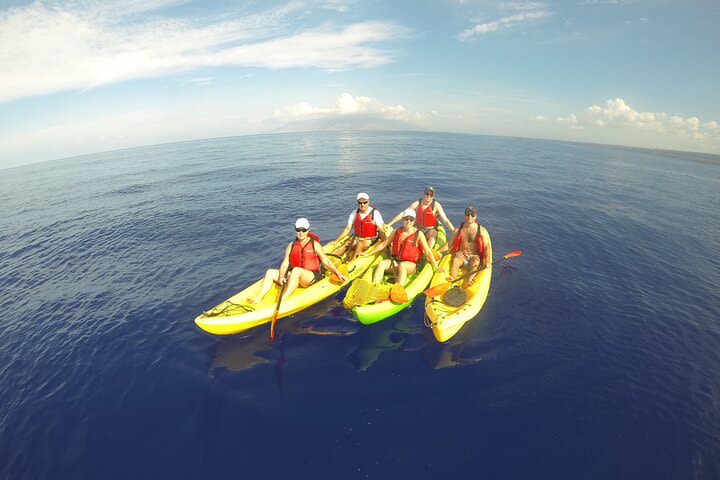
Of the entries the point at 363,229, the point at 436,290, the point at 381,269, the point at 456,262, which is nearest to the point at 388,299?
the point at 381,269

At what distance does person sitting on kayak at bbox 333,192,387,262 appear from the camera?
12.0 m

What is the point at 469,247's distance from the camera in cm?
1118

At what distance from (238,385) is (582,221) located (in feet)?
78.4

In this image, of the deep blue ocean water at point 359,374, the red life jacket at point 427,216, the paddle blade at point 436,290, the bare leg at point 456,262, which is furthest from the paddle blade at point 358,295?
the red life jacket at point 427,216

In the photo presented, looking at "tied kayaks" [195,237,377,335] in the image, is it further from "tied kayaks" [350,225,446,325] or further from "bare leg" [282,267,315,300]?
"tied kayaks" [350,225,446,325]

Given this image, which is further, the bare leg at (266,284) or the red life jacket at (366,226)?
the red life jacket at (366,226)

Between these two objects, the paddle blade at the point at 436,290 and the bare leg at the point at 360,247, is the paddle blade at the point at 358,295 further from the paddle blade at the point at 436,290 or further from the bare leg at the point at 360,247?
the bare leg at the point at 360,247

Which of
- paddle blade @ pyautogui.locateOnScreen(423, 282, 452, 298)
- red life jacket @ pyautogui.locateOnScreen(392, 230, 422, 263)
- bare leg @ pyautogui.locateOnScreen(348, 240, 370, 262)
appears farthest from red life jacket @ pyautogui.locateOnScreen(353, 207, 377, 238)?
paddle blade @ pyautogui.locateOnScreen(423, 282, 452, 298)

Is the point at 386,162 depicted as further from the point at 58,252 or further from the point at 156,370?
the point at 156,370

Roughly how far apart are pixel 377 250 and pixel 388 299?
2043 millimetres

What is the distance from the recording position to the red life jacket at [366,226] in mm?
12023

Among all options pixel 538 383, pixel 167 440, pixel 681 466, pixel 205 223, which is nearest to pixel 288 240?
pixel 205 223

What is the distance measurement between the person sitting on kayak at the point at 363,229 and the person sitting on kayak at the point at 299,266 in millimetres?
2408

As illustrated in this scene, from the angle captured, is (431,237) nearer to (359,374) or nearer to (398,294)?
(398,294)
